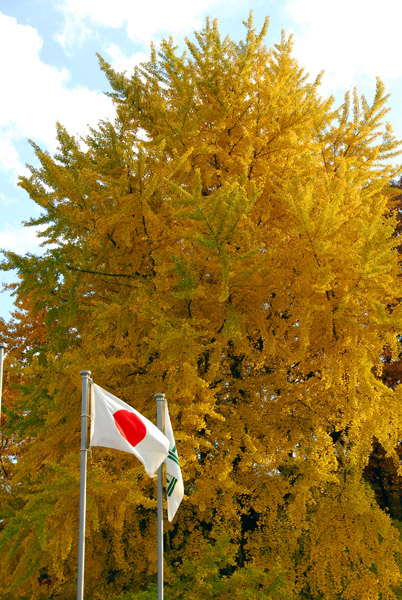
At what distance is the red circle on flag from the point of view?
5.08m

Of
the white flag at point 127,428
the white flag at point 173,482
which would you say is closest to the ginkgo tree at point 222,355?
the white flag at point 173,482

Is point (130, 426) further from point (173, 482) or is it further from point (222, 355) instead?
point (222, 355)

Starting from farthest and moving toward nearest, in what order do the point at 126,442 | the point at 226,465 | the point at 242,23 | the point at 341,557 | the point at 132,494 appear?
the point at 242,23
the point at 341,557
the point at 226,465
the point at 132,494
the point at 126,442

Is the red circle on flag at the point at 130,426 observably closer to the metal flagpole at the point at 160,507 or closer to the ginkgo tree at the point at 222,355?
the metal flagpole at the point at 160,507

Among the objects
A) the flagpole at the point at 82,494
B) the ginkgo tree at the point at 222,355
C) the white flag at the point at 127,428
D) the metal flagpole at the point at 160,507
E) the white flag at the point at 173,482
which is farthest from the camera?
the ginkgo tree at the point at 222,355

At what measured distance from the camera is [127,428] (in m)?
5.11

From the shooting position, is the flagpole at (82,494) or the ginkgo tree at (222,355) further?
the ginkgo tree at (222,355)

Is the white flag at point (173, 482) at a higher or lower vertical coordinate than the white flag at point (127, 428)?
lower

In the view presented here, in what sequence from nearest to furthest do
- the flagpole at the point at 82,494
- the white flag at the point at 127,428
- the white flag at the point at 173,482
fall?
the flagpole at the point at 82,494 < the white flag at the point at 127,428 < the white flag at the point at 173,482

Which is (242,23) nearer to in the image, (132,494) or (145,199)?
(145,199)

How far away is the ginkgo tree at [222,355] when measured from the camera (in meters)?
7.00

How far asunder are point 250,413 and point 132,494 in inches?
93.6

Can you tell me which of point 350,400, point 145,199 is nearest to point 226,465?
point 350,400

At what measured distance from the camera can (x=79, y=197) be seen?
8.80 meters
